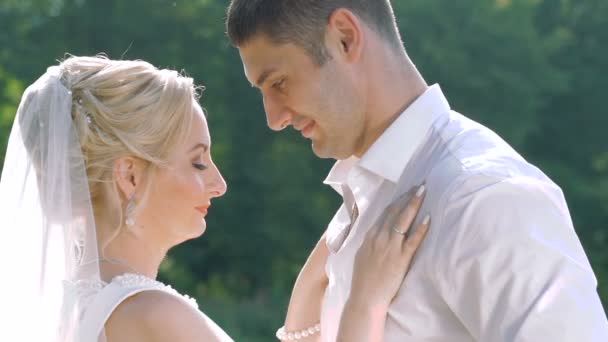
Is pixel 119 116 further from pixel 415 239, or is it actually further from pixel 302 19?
pixel 415 239

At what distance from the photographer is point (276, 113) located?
9.17ft

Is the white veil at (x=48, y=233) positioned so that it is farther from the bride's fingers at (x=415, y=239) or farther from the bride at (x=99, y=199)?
the bride's fingers at (x=415, y=239)

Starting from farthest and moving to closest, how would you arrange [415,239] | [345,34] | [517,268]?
1. [345,34]
2. [415,239]
3. [517,268]

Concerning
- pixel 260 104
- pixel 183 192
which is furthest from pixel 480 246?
pixel 260 104

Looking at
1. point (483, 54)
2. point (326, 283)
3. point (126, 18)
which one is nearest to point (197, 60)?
point (126, 18)

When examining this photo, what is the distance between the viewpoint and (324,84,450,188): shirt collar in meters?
2.66

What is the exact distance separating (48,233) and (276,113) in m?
0.75

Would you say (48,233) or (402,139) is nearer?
(402,139)

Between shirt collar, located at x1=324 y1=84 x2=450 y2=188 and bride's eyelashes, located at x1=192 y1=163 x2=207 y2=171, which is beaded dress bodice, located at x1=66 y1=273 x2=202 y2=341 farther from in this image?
shirt collar, located at x1=324 y1=84 x2=450 y2=188

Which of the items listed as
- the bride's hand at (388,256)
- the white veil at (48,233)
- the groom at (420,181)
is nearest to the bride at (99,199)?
the white veil at (48,233)

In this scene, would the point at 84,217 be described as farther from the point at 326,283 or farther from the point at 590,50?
the point at 590,50

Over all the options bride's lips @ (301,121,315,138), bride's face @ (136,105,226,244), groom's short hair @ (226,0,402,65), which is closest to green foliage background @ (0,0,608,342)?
bride's face @ (136,105,226,244)

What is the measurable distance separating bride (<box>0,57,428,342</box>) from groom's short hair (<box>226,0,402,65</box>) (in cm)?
46

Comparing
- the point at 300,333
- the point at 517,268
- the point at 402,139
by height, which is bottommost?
the point at 300,333
